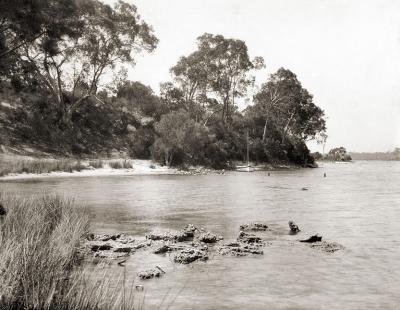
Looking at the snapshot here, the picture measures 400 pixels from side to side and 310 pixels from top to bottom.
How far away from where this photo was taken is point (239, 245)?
11.9m

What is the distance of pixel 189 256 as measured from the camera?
10305mm

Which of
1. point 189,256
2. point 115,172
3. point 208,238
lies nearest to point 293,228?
point 208,238

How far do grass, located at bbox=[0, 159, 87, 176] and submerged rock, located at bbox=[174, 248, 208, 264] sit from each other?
27.7 m

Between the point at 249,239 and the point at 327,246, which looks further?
the point at 249,239

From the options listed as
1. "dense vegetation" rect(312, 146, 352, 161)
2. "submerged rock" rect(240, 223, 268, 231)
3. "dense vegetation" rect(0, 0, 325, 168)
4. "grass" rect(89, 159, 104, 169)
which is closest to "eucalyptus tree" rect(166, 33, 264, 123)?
"dense vegetation" rect(0, 0, 325, 168)

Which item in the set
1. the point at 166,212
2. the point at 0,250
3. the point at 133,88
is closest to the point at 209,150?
the point at 133,88

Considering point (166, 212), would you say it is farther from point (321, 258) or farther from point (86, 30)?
point (86, 30)

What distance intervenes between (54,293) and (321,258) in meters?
7.00

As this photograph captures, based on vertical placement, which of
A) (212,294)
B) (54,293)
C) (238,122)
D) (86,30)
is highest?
(86,30)

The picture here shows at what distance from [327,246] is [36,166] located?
102 feet

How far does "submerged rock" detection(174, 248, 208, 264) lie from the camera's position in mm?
10156

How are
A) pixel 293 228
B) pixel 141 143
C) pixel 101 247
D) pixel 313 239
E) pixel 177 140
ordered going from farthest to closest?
pixel 141 143
pixel 177 140
pixel 293 228
pixel 313 239
pixel 101 247

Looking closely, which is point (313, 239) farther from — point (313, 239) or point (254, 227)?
point (254, 227)

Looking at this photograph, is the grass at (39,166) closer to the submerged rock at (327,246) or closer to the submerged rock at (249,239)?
the submerged rock at (249,239)
